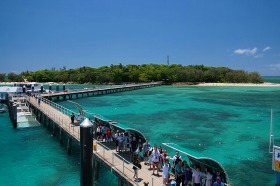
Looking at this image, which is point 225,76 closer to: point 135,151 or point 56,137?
point 56,137

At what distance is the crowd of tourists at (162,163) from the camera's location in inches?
495

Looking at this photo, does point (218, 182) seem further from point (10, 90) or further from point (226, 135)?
point (10, 90)

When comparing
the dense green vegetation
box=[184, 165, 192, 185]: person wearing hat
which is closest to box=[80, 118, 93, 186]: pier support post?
box=[184, 165, 192, 185]: person wearing hat

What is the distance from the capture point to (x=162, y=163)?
15.3m

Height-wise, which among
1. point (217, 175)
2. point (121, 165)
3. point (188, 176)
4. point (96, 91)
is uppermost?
point (96, 91)

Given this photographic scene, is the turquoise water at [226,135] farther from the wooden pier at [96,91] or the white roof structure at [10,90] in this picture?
the wooden pier at [96,91]

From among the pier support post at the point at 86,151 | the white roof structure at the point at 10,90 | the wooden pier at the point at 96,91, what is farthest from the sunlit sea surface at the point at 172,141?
the wooden pier at the point at 96,91

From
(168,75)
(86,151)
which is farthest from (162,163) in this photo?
(168,75)

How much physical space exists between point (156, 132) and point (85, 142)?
918 inches

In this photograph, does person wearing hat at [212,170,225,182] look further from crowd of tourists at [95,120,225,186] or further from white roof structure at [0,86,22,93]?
white roof structure at [0,86,22,93]

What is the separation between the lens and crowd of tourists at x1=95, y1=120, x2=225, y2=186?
12562mm

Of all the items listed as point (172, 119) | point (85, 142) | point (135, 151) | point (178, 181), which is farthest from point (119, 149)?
point (172, 119)

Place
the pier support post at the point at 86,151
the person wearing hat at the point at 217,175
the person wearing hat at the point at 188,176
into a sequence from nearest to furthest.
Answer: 1. the pier support post at the point at 86,151
2. the person wearing hat at the point at 217,175
3. the person wearing hat at the point at 188,176

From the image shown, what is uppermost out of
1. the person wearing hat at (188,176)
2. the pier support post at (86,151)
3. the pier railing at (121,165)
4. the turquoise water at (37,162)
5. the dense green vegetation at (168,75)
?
the dense green vegetation at (168,75)
